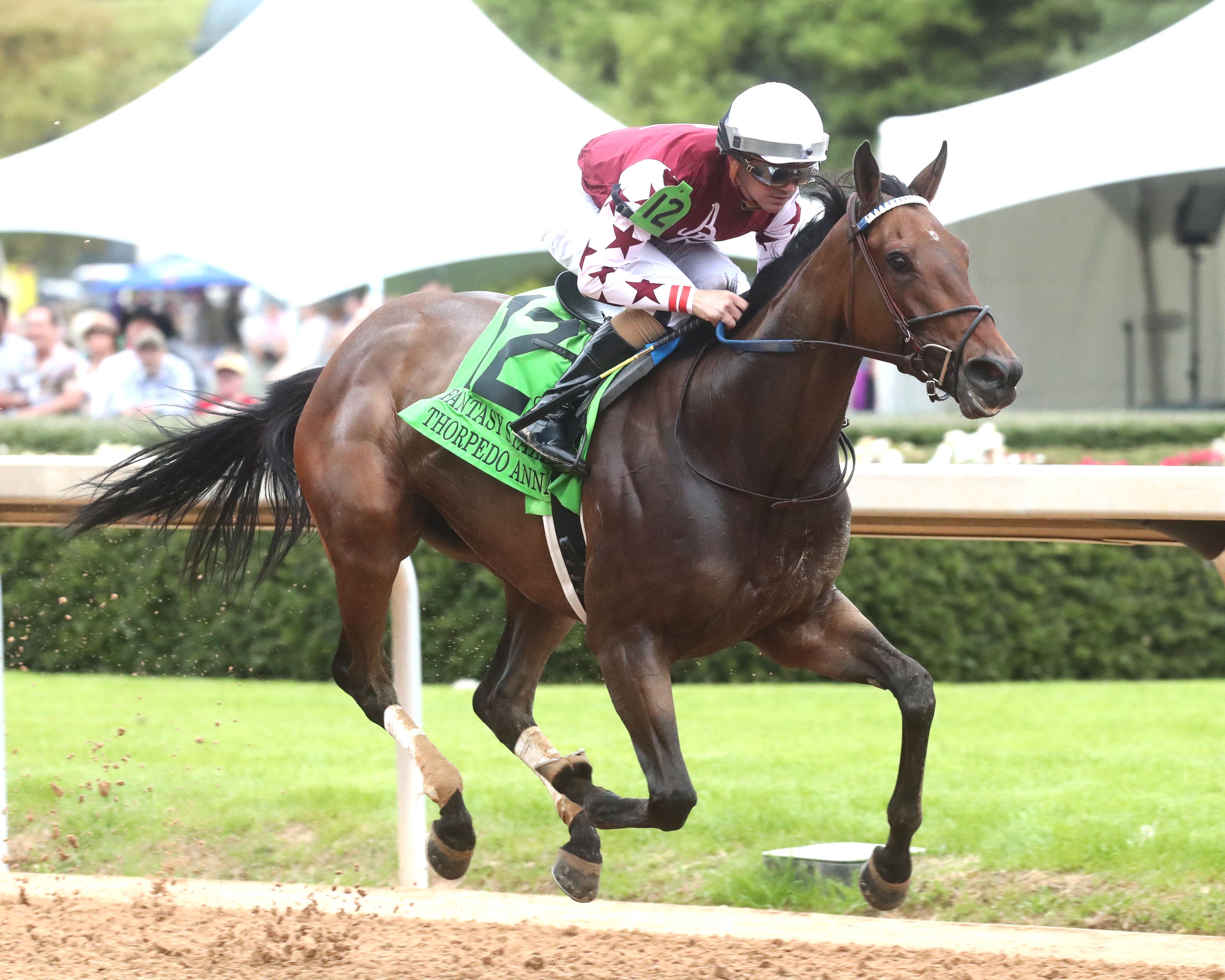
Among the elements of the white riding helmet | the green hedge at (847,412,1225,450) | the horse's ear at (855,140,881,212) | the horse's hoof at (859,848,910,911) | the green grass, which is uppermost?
the white riding helmet

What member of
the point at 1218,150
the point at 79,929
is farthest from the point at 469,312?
the point at 1218,150

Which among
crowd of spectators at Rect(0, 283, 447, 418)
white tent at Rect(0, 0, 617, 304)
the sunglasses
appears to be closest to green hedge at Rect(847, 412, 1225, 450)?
white tent at Rect(0, 0, 617, 304)

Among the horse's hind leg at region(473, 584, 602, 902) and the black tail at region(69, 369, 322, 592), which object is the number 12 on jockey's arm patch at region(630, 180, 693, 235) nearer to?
the horse's hind leg at region(473, 584, 602, 902)

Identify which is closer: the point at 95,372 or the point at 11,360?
the point at 95,372

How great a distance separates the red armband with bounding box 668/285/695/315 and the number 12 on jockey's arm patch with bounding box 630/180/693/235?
167 mm

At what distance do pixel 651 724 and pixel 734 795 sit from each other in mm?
1604

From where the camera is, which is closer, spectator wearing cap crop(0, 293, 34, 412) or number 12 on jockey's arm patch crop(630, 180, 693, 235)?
number 12 on jockey's arm patch crop(630, 180, 693, 235)

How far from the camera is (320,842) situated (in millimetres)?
5023

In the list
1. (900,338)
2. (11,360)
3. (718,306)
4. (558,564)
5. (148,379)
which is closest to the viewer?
(900,338)

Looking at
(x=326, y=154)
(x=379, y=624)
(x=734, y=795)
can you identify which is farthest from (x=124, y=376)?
(x=734, y=795)

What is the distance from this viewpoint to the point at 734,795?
515 centimetres

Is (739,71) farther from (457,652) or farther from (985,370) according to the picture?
(985,370)

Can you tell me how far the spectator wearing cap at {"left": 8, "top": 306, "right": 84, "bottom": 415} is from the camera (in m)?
11.4

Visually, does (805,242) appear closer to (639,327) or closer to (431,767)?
(639,327)
